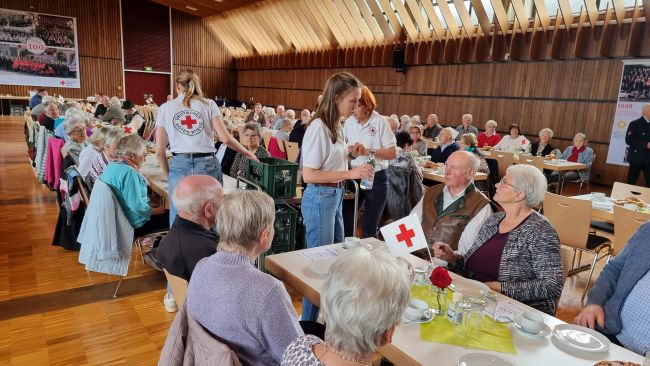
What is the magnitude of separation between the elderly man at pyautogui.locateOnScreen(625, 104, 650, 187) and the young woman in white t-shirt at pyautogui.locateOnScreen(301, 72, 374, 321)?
672cm

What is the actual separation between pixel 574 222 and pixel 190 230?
11.0ft

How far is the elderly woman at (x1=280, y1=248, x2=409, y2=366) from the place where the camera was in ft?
3.44

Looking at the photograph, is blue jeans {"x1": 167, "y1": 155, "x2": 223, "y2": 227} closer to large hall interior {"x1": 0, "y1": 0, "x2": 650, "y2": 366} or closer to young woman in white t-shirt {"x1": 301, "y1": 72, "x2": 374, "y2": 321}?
large hall interior {"x1": 0, "y1": 0, "x2": 650, "y2": 366}

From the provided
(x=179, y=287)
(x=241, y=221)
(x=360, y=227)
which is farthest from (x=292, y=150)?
(x=241, y=221)

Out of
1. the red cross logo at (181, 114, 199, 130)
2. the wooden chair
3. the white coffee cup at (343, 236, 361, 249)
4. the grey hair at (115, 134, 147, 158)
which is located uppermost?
the red cross logo at (181, 114, 199, 130)

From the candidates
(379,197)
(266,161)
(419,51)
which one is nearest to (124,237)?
(266,161)

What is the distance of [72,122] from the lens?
451 centimetres

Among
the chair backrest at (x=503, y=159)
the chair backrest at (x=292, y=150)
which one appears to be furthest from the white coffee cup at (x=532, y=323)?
the chair backrest at (x=503, y=159)

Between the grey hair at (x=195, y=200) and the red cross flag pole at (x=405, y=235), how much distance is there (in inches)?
33.5

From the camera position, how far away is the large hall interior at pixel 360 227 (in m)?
1.39

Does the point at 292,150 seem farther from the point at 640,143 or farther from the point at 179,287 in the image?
the point at 640,143

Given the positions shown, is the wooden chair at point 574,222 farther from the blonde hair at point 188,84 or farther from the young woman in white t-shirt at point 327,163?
the blonde hair at point 188,84

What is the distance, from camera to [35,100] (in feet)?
41.3

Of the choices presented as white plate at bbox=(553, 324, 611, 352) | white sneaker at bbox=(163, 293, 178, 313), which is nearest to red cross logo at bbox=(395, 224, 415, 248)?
white plate at bbox=(553, 324, 611, 352)
